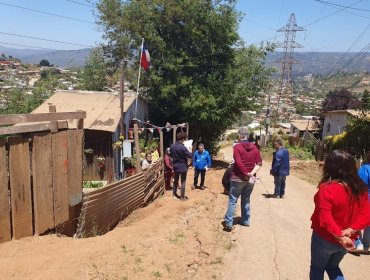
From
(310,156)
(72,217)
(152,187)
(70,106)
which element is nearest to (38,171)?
(72,217)

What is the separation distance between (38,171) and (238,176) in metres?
3.28

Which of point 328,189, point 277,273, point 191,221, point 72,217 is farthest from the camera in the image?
point 191,221

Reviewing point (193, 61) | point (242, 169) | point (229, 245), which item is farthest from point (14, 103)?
point (229, 245)

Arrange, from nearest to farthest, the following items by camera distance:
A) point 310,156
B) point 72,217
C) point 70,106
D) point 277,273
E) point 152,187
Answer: point 277,273
point 72,217
point 152,187
point 70,106
point 310,156

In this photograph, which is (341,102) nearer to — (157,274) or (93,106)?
(93,106)

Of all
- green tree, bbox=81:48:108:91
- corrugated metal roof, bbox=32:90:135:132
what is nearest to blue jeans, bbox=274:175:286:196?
corrugated metal roof, bbox=32:90:135:132

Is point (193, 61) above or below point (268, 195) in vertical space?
above

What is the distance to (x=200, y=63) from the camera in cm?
2298

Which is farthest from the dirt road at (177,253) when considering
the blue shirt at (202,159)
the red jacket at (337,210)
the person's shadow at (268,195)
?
the blue shirt at (202,159)

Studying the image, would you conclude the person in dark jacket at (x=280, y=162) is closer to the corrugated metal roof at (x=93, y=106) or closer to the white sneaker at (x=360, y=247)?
the white sneaker at (x=360, y=247)

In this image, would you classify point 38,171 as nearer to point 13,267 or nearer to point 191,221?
point 13,267

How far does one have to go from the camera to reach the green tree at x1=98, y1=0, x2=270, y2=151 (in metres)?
22.0

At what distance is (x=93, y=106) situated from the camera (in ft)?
52.1

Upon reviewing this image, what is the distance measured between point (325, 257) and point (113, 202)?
4.83 meters
